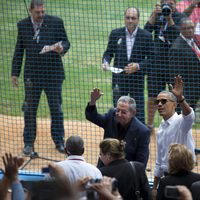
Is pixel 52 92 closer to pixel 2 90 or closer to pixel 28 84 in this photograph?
pixel 28 84

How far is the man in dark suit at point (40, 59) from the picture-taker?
9500mm

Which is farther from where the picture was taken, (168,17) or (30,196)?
(168,17)

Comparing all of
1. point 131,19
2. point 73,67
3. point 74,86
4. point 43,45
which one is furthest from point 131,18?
point 74,86

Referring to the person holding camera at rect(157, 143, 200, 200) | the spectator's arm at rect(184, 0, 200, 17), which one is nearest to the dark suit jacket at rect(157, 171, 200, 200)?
the person holding camera at rect(157, 143, 200, 200)

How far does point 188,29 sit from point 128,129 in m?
2.61

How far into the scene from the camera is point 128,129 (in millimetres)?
7273

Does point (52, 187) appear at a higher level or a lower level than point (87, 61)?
higher

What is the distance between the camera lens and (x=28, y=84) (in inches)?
377

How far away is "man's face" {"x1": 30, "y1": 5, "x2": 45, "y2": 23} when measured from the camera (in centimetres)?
945

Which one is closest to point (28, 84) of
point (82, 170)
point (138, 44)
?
point (138, 44)

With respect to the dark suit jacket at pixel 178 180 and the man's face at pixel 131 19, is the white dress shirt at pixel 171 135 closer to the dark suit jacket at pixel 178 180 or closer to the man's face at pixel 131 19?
the dark suit jacket at pixel 178 180

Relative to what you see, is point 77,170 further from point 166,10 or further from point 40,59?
point 166,10

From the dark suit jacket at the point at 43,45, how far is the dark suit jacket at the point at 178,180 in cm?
402

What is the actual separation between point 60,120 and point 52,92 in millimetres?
411
